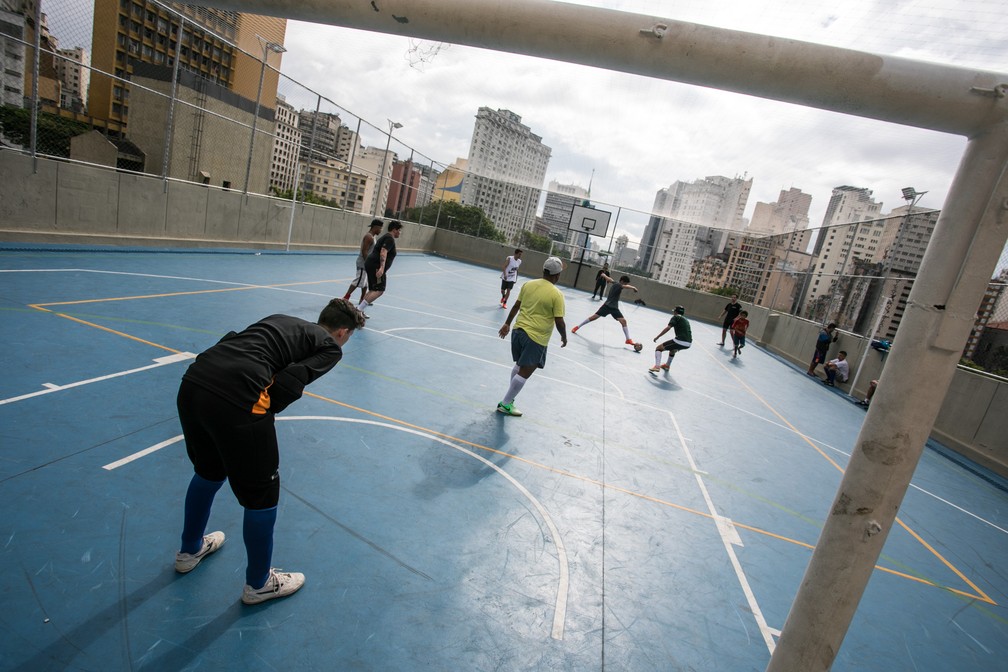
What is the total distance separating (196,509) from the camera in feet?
8.63

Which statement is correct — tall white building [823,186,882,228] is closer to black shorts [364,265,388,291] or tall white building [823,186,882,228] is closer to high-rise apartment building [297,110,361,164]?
black shorts [364,265,388,291]

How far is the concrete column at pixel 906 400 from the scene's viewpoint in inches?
67.6

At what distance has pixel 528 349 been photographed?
593 centimetres

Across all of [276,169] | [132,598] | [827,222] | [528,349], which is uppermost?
[827,222]

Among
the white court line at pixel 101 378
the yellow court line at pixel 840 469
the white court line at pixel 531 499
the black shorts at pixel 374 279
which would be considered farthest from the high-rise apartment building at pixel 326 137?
the yellow court line at pixel 840 469

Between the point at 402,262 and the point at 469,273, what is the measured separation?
123 inches

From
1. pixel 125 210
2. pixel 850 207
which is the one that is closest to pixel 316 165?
pixel 125 210

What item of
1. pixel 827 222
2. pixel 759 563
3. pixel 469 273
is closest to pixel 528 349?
pixel 759 563

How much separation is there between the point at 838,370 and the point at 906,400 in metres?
15.3

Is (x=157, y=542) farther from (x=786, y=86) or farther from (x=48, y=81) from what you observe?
(x=48, y=81)

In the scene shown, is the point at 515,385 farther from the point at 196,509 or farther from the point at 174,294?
the point at 174,294

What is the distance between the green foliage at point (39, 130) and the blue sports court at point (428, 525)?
2312 mm

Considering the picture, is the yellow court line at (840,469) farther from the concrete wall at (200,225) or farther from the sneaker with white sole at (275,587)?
the sneaker with white sole at (275,587)

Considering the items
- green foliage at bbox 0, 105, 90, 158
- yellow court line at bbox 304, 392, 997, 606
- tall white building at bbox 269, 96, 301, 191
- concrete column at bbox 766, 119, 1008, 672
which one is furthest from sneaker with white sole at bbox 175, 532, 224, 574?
tall white building at bbox 269, 96, 301, 191
